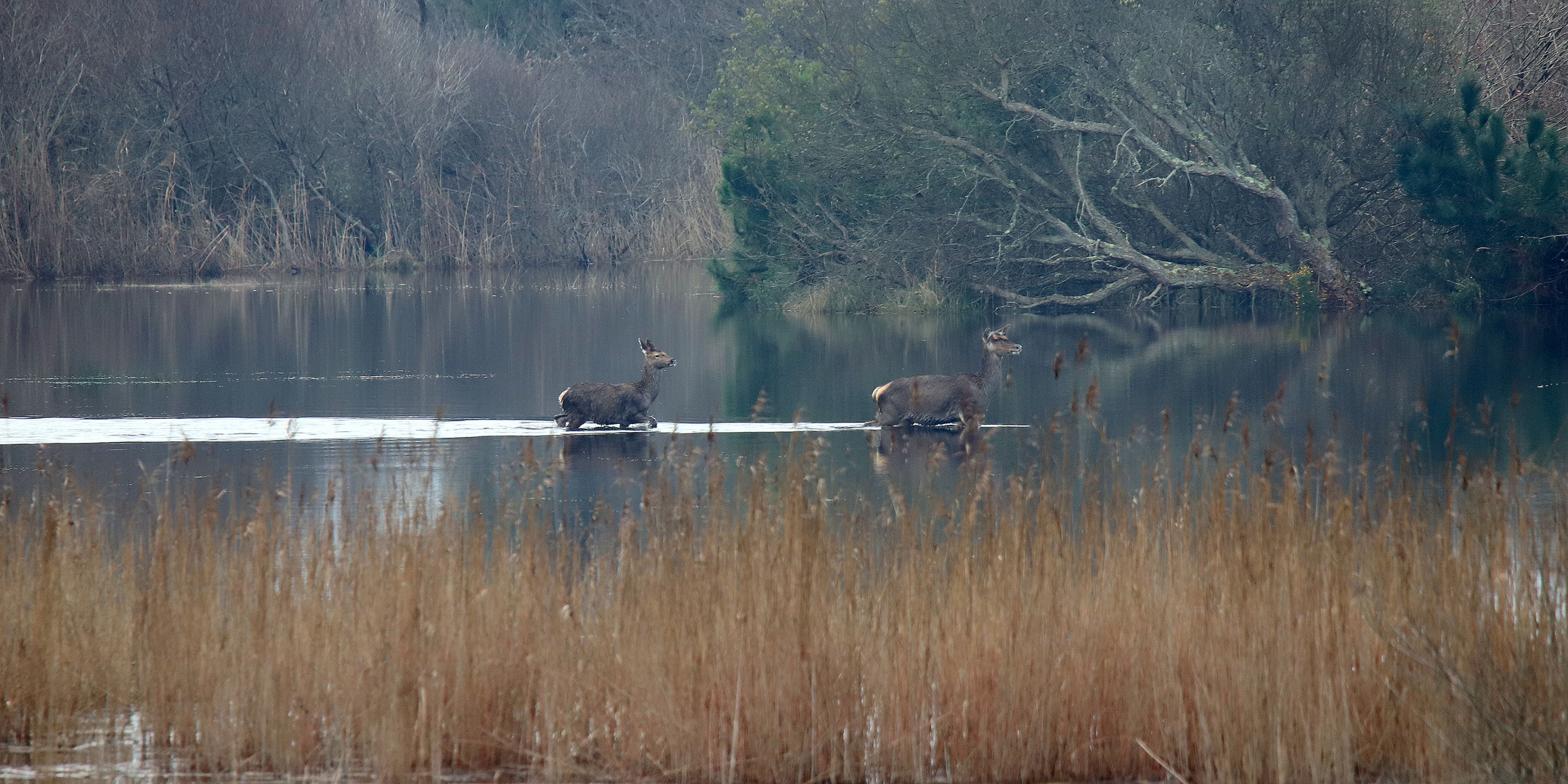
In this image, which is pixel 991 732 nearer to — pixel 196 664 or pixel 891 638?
pixel 891 638

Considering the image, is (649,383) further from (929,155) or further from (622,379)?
(929,155)

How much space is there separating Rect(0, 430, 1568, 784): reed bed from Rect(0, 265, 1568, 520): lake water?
0.77m

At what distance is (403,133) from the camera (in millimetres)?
47000

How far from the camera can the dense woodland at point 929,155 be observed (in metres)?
30.3

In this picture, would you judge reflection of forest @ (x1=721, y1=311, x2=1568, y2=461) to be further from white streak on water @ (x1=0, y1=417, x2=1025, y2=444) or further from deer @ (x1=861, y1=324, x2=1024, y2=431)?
white streak on water @ (x1=0, y1=417, x2=1025, y2=444)

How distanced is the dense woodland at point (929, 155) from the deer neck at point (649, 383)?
1586 centimetres

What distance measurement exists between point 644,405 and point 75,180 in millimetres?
27506

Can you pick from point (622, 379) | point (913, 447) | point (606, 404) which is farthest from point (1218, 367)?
point (606, 404)

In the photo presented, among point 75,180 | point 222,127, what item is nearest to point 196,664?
point 75,180

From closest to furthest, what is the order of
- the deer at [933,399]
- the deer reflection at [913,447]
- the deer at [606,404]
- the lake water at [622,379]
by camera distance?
the deer reflection at [913,447] < the lake water at [622,379] < the deer at [933,399] < the deer at [606,404]

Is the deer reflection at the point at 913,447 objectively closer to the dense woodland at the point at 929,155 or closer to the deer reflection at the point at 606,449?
the deer reflection at the point at 606,449

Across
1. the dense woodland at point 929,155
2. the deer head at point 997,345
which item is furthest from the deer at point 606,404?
the dense woodland at point 929,155

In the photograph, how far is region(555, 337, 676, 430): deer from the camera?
51.4 ft

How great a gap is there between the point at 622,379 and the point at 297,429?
20.0 feet
